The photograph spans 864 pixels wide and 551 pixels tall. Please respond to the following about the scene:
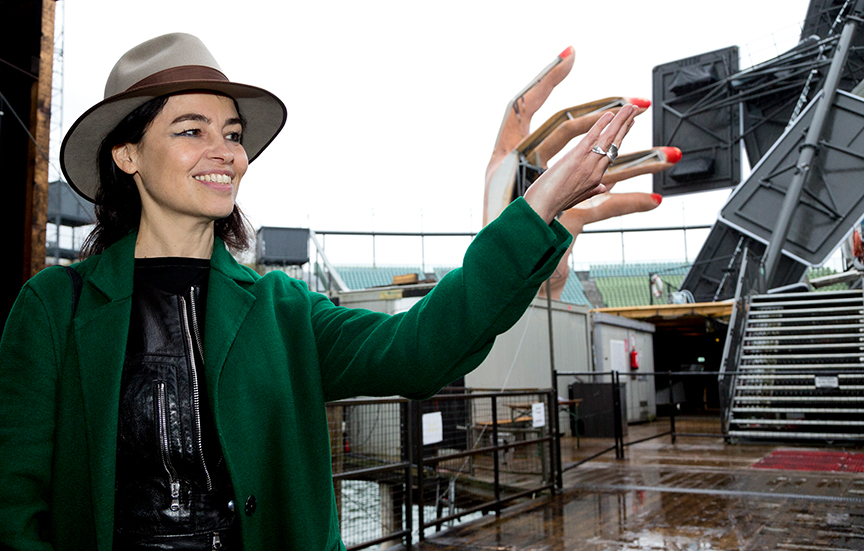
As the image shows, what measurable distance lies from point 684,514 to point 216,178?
19.8 ft

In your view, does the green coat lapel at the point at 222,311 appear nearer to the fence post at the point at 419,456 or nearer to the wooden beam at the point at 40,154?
the wooden beam at the point at 40,154

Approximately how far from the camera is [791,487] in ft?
24.0

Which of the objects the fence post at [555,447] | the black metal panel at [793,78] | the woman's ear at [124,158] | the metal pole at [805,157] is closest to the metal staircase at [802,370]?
the metal pole at [805,157]

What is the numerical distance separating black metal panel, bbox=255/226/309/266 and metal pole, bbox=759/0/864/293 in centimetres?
1401

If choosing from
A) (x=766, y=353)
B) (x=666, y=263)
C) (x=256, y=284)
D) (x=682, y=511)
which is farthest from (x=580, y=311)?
(x=666, y=263)

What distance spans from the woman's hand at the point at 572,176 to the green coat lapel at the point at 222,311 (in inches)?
26.9

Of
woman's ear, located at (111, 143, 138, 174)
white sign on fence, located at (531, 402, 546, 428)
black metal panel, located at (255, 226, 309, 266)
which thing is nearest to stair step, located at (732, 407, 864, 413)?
white sign on fence, located at (531, 402, 546, 428)

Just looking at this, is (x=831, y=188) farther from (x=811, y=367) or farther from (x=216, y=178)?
(x=216, y=178)

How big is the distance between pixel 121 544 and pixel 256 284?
0.60 m

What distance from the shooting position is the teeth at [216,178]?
4.93 ft

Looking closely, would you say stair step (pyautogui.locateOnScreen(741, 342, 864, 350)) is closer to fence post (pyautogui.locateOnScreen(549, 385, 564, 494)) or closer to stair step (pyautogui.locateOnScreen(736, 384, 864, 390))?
stair step (pyautogui.locateOnScreen(736, 384, 864, 390))

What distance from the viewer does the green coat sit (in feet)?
3.76

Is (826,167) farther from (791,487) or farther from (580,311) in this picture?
(791,487)

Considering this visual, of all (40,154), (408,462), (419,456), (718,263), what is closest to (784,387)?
(419,456)
